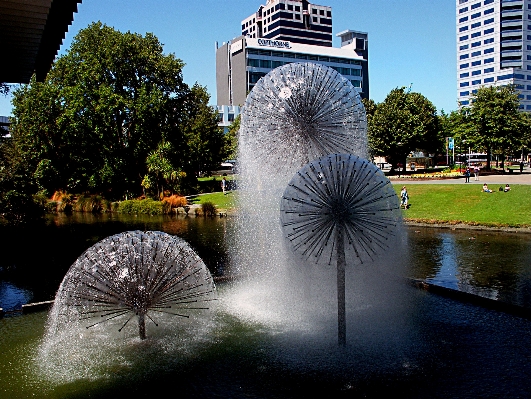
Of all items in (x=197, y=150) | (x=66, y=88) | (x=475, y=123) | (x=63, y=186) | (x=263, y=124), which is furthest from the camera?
(x=197, y=150)

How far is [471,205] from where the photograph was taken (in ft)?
108

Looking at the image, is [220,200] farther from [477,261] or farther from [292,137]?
[292,137]

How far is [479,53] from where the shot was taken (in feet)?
477

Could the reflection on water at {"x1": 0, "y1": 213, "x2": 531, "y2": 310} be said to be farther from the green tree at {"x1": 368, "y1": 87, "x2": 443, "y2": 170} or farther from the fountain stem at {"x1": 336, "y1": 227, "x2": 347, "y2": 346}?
the green tree at {"x1": 368, "y1": 87, "x2": 443, "y2": 170}

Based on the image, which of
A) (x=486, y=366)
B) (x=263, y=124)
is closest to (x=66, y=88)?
(x=263, y=124)

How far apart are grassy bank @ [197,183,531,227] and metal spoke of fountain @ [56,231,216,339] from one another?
48.2ft

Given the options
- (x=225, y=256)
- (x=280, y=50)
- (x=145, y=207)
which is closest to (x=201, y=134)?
(x=145, y=207)

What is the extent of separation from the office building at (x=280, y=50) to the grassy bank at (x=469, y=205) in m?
76.5

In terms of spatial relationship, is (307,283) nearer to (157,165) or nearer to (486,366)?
(486,366)

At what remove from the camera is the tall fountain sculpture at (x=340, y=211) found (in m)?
10.1

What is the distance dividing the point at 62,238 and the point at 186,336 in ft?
74.4

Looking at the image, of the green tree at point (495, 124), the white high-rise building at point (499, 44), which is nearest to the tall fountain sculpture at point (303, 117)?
the green tree at point (495, 124)

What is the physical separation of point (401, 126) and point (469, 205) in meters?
29.4

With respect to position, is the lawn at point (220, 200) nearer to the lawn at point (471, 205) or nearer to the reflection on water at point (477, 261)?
the lawn at point (471, 205)
